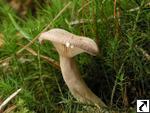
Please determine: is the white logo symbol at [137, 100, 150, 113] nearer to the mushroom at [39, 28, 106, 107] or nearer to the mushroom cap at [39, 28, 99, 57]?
the mushroom at [39, 28, 106, 107]

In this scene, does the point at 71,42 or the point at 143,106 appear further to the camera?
the point at 143,106

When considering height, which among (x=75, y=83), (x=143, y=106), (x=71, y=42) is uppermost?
(x=71, y=42)

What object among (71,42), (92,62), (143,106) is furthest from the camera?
(92,62)

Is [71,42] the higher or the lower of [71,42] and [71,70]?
the higher

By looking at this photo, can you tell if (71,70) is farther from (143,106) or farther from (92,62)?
(143,106)

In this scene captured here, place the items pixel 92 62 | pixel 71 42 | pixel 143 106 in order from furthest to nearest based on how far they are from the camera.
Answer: pixel 92 62, pixel 143 106, pixel 71 42

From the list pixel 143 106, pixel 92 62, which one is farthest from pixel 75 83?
pixel 143 106
